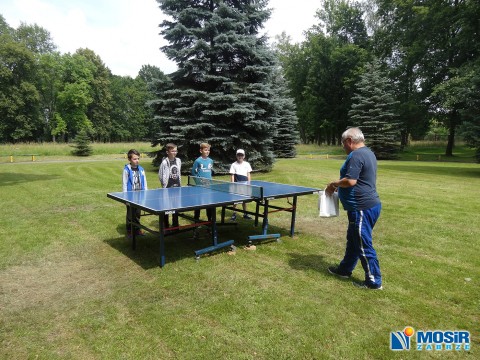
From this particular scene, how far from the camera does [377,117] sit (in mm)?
32594

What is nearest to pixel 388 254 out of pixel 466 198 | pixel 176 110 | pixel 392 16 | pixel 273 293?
pixel 273 293

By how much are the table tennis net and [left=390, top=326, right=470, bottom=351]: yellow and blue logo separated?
287 centimetres

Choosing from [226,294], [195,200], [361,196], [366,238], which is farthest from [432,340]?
[195,200]

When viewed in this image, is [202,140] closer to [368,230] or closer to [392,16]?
[368,230]

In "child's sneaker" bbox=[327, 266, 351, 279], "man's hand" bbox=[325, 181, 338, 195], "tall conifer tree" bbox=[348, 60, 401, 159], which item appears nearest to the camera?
"man's hand" bbox=[325, 181, 338, 195]

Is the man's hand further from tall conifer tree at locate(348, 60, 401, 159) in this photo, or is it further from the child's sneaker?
tall conifer tree at locate(348, 60, 401, 159)

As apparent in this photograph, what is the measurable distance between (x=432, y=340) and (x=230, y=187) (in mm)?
4091

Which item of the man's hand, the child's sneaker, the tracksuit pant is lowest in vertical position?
the child's sneaker

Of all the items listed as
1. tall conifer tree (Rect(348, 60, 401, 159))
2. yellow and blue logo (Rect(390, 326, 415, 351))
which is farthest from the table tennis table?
tall conifer tree (Rect(348, 60, 401, 159))

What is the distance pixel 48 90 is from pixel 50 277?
203ft

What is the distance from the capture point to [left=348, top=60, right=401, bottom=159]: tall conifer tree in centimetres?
3247

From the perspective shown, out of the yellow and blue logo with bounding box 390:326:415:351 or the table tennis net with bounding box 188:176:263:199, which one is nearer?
the yellow and blue logo with bounding box 390:326:415:351

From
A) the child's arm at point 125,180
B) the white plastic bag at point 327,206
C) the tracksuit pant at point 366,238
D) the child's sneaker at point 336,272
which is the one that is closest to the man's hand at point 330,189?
the white plastic bag at point 327,206

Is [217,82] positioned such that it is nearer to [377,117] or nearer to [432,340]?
[432,340]
